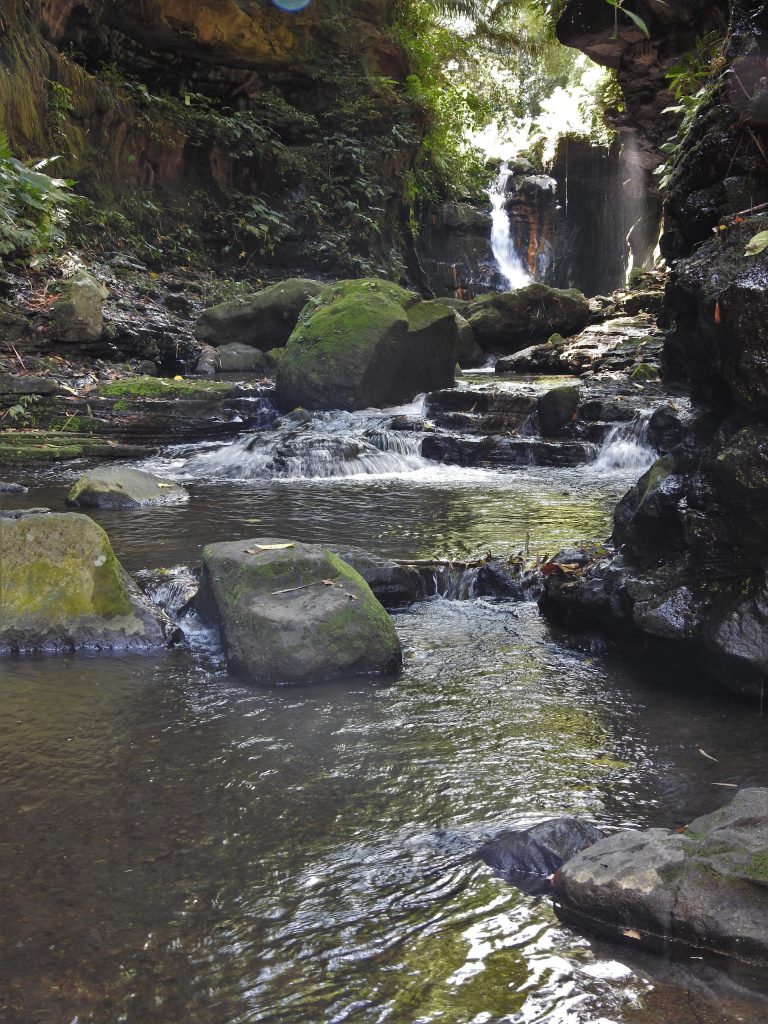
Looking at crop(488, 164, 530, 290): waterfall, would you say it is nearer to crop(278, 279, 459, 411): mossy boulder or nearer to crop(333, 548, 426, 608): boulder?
crop(278, 279, 459, 411): mossy boulder

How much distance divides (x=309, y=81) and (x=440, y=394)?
1402 cm

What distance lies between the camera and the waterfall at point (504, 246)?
2638cm

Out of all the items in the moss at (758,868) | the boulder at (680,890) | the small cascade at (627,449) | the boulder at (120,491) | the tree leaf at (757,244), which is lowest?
the boulder at (680,890)

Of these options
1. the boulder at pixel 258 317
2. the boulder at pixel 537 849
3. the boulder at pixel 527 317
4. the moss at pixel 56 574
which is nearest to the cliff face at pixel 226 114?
the boulder at pixel 258 317

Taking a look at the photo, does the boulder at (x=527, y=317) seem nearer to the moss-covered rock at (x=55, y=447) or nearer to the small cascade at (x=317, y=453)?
the small cascade at (x=317, y=453)

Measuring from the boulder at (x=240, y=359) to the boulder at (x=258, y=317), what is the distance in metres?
0.37

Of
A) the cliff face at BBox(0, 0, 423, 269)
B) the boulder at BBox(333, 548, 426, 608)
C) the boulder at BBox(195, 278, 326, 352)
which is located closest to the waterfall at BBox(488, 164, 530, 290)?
the cliff face at BBox(0, 0, 423, 269)

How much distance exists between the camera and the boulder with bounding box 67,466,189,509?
741 cm

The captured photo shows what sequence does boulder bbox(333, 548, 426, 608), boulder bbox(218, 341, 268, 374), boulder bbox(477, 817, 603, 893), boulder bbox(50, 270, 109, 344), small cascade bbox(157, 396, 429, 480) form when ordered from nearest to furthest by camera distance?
boulder bbox(477, 817, 603, 893) → boulder bbox(333, 548, 426, 608) → small cascade bbox(157, 396, 429, 480) → boulder bbox(50, 270, 109, 344) → boulder bbox(218, 341, 268, 374)

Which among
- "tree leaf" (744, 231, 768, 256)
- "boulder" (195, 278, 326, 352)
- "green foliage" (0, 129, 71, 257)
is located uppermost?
"green foliage" (0, 129, 71, 257)

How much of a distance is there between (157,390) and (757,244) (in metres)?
8.89

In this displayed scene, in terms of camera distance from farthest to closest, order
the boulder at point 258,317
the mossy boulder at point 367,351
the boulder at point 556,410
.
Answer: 1. the boulder at point 258,317
2. the mossy boulder at point 367,351
3. the boulder at point 556,410

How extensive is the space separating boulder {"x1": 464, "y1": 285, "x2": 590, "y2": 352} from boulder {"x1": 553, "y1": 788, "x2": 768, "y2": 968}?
16376mm

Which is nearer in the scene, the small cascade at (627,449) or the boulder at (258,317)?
the small cascade at (627,449)
